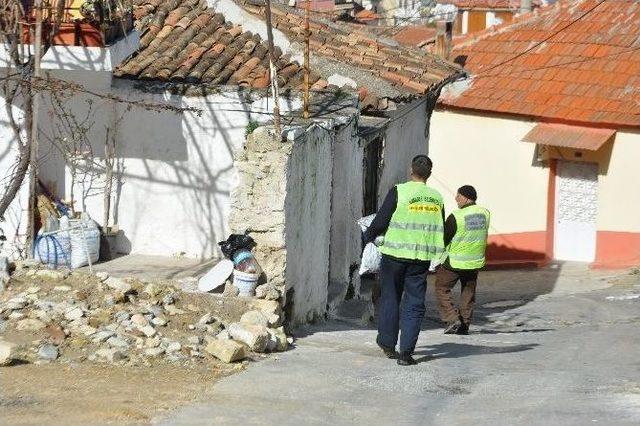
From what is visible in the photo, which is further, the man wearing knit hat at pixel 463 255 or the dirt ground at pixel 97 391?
the man wearing knit hat at pixel 463 255

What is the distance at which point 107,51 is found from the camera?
1280 cm

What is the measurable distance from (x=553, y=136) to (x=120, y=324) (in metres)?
15.3

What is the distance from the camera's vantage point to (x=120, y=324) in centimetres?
898

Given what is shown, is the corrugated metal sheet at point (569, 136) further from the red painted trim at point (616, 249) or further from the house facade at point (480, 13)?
the house facade at point (480, 13)

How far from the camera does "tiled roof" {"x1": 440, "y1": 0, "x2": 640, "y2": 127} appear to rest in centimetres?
2302

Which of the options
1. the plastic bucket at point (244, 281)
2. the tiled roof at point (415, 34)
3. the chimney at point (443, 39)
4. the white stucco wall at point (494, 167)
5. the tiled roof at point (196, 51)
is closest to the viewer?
the plastic bucket at point (244, 281)

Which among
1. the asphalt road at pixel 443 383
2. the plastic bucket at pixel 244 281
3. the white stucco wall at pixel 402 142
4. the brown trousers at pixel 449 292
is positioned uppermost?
the white stucco wall at pixel 402 142

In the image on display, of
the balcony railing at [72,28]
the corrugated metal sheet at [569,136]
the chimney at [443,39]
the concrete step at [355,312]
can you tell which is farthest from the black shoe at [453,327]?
the chimney at [443,39]

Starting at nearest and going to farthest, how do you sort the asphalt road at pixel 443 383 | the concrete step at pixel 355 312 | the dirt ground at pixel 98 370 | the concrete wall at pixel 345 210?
1. the dirt ground at pixel 98 370
2. the asphalt road at pixel 443 383
3. the concrete step at pixel 355 312
4. the concrete wall at pixel 345 210

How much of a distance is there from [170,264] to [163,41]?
324 cm

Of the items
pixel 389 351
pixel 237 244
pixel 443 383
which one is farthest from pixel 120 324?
A: pixel 443 383

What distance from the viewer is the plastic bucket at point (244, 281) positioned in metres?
9.75

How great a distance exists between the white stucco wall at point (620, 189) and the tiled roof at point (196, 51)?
961cm

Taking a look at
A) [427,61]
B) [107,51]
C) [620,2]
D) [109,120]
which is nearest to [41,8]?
[107,51]
